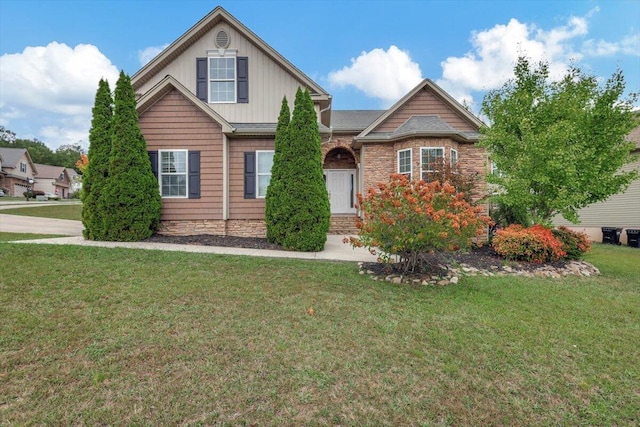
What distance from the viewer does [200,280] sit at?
552cm

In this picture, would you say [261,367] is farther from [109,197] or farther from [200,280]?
[109,197]

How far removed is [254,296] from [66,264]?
3.84 metres

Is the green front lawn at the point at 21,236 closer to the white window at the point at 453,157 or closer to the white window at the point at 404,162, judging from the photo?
the white window at the point at 404,162

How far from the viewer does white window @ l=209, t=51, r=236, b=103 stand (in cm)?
1148

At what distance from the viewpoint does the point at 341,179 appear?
52.0ft

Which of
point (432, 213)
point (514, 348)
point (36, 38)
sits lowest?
point (514, 348)

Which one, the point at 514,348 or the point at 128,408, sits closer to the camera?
the point at 128,408

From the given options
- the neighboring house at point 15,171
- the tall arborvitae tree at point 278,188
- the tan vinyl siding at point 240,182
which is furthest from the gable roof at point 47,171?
the tall arborvitae tree at point 278,188

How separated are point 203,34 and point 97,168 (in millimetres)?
6041

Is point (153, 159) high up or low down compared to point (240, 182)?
up

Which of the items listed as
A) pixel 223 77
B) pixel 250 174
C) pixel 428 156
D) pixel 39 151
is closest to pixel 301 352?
pixel 250 174

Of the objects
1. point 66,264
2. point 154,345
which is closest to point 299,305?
point 154,345

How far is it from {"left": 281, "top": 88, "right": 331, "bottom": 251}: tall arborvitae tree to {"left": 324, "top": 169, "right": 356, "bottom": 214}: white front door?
659cm

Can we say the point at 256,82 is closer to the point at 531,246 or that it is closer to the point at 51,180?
the point at 531,246
